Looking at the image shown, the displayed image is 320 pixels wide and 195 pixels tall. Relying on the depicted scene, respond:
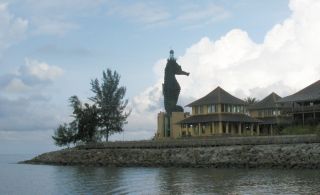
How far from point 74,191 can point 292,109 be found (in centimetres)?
4133

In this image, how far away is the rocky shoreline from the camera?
168 ft

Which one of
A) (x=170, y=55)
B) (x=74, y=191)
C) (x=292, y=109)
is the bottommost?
(x=74, y=191)

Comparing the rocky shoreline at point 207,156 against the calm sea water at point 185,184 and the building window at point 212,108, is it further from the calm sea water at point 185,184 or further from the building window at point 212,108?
the building window at point 212,108

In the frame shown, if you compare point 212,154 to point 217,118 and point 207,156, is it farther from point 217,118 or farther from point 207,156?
point 217,118

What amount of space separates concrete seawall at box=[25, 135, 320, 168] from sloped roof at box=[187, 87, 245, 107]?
14014 mm

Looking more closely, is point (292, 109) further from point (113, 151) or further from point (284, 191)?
point (284, 191)

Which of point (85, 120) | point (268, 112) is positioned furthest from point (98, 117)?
point (268, 112)

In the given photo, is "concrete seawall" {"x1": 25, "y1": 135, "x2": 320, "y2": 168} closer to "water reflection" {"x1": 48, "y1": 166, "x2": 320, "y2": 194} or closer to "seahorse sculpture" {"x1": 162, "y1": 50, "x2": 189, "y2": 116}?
"water reflection" {"x1": 48, "y1": 166, "x2": 320, "y2": 194}

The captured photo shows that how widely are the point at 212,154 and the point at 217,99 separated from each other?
20.1 m

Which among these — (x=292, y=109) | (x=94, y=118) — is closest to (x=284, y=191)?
(x=292, y=109)

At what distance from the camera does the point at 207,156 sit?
58.6 meters

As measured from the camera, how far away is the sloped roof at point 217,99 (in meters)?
77.4

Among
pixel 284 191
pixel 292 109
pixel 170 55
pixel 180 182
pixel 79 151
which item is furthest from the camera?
pixel 170 55

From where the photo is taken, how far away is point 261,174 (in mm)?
44562
